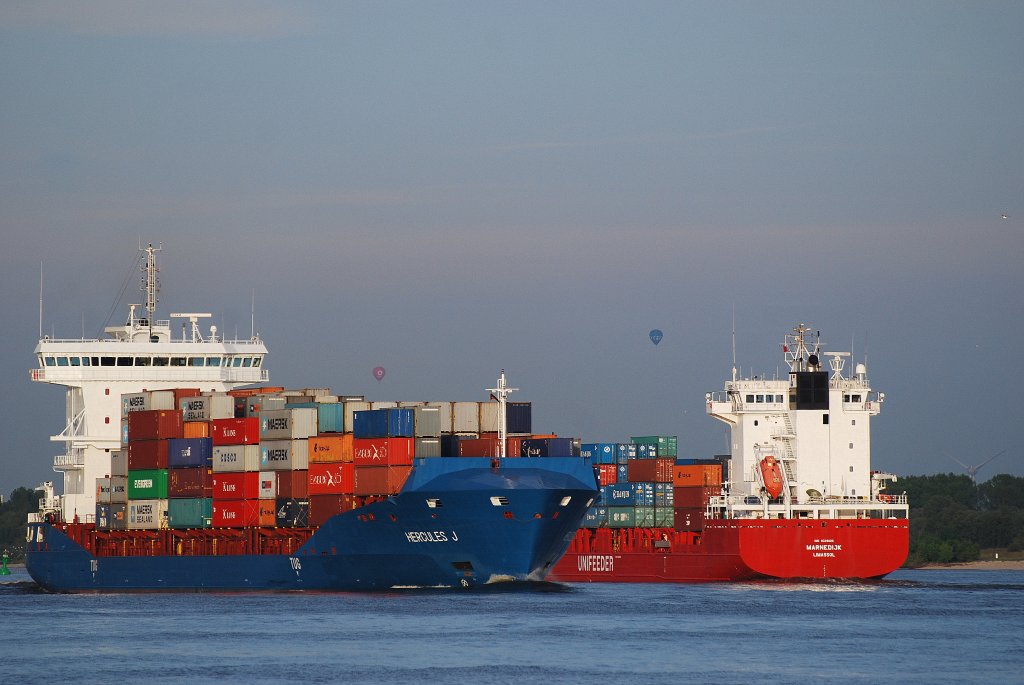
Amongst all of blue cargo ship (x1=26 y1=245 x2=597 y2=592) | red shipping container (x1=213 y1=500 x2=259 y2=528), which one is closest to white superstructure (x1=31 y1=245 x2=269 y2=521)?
blue cargo ship (x1=26 y1=245 x2=597 y2=592)

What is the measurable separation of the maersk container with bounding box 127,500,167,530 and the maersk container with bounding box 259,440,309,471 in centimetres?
577

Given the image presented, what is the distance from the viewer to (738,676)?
4444cm

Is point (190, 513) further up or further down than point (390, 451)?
further down

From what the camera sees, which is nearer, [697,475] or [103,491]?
[103,491]

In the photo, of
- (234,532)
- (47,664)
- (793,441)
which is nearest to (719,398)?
(793,441)

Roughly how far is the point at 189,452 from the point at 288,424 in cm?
535

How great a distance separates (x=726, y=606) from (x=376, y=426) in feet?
43.4

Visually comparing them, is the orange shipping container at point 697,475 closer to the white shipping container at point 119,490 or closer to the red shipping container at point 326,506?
the red shipping container at point 326,506

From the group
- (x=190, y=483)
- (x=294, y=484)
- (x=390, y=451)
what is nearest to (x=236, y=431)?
(x=190, y=483)

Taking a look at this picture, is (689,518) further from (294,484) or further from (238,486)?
(238,486)

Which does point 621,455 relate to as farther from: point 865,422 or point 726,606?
point 726,606

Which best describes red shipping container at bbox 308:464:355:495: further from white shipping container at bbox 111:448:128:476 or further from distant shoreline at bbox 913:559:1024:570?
distant shoreline at bbox 913:559:1024:570

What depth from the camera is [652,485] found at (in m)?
74.9

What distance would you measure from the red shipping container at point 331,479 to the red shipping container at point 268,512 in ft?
7.38
